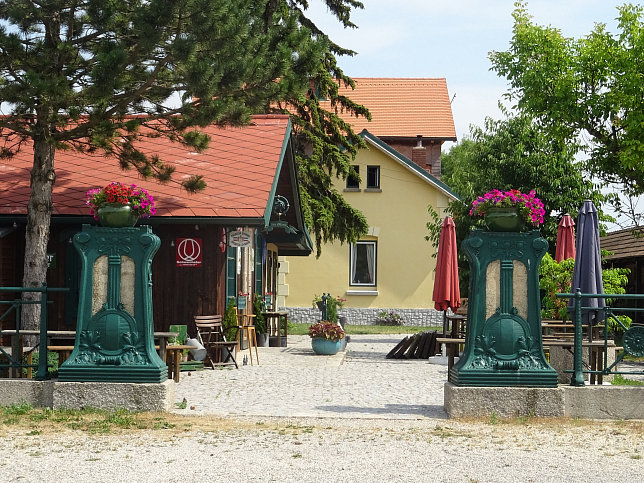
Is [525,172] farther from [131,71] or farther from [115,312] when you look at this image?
[115,312]

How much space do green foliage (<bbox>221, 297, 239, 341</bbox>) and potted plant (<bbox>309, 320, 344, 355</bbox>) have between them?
2570 mm

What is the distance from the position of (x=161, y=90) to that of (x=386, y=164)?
19531 millimetres

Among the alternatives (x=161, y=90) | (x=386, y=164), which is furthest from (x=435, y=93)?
(x=161, y=90)

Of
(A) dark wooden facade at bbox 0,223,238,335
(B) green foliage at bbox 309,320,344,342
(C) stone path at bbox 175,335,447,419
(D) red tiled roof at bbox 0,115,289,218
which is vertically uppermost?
(D) red tiled roof at bbox 0,115,289,218

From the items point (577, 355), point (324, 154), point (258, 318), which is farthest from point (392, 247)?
point (577, 355)

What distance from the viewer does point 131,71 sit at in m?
13.4

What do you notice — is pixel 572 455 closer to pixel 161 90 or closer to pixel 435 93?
pixel 161 90

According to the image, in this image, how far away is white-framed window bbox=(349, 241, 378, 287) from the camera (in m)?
33.2

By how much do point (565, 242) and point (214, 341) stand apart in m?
6.53

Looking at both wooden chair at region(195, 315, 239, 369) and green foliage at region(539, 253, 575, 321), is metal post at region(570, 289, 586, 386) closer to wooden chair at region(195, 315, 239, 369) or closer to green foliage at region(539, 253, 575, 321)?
green foliage at region(539, 253, 575, 321)

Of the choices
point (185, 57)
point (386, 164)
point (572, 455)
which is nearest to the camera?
point (572, 455)

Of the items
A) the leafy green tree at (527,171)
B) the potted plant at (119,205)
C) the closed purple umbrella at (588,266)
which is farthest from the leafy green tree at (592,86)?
the potted plant at (119,205)

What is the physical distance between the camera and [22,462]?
6.88 meters

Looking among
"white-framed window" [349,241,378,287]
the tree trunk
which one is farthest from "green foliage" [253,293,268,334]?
"white-framed window" [349,241,378,287]
